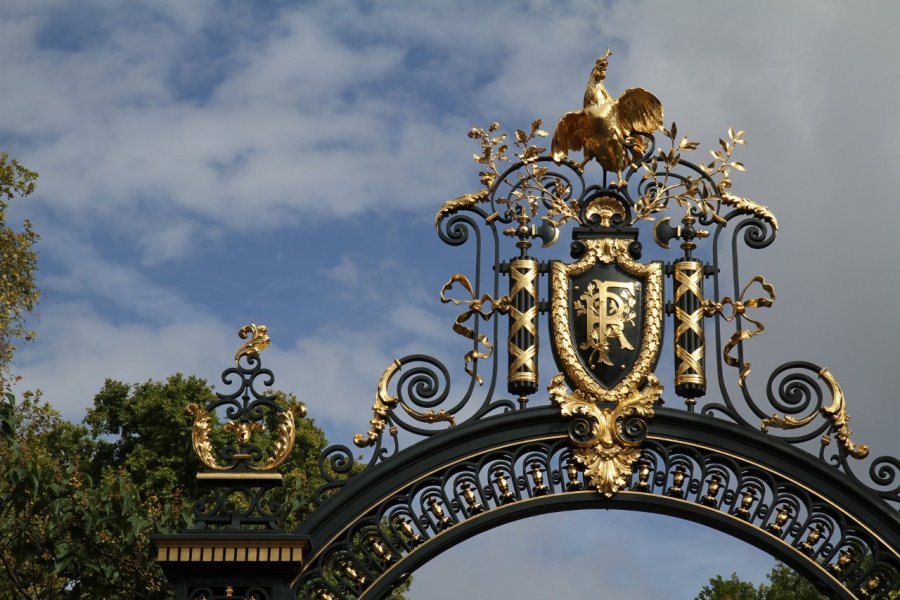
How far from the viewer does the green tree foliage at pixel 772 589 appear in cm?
2236

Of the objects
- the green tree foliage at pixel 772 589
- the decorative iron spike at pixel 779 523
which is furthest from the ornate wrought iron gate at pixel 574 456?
the green tree foliage at pixel 772 589

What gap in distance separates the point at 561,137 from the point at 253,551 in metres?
3.38

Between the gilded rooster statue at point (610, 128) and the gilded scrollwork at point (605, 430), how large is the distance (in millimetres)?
1502

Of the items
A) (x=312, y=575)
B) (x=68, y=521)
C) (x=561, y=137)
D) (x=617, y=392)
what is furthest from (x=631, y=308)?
(x=68, y=521)

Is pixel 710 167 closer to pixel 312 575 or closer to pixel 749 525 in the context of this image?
pixel 749 525

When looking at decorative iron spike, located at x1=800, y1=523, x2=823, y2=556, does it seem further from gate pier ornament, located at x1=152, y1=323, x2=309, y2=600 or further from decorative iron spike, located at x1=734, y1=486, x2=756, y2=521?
gate pier ornament, located at x1=152, y1=323, x2=309, y2=600

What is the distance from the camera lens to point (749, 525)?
30.7ft

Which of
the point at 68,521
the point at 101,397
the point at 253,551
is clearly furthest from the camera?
the point at 101,397

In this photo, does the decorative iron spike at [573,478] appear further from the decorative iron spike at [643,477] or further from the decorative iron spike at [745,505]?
the decorative iron spike at [745,505]

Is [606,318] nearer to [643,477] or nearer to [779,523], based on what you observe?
[643,477]

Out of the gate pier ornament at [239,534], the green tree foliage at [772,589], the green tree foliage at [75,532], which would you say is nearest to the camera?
the gate pier ornament at [239,534]

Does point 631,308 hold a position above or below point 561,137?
below

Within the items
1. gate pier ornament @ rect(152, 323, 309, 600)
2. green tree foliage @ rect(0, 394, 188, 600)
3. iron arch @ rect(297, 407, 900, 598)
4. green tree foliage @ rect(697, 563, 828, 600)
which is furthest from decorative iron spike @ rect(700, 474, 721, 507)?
green tree foliage @ rect(697, 563, 828, 600)

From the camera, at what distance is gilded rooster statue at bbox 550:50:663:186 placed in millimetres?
10047
